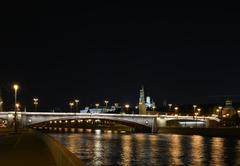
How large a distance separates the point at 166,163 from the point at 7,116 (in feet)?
307

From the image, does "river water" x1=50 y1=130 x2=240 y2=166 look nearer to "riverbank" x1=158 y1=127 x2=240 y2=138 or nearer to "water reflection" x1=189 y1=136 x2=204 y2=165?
"water reflection" x1=189 y1=136 x2=204 y2=165

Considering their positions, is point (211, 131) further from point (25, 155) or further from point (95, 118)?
point (25, 155)

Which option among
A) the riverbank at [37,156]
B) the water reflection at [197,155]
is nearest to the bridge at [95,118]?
the water reflection at [197,155]

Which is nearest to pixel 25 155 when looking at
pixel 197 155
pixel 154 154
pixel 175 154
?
pixel 154 154

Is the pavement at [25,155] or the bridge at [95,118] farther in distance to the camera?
the bridge at [95,118]

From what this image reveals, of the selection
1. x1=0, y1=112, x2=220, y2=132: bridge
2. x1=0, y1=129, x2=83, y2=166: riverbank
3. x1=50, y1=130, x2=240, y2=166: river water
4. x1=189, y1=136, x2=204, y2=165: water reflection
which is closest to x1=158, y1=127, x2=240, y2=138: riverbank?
x1=0, y1=112, x2=220, y2=132: bridge

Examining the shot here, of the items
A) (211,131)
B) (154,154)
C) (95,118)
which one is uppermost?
(95,118)

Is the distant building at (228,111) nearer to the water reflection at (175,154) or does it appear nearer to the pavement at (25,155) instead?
the water reflection at (175,154)

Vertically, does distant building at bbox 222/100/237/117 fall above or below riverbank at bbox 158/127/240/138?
above

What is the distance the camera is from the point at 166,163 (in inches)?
1432

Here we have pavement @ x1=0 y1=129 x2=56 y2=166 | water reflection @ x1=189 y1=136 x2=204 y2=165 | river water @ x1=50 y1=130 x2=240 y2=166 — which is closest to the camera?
pavement @ x1=0 y1=129 x2=56 y2=166

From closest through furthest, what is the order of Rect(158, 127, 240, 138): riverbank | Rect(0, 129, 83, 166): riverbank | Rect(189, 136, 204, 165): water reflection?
Rect(0, 129, 83, 166): riverbank < Rect(189, 136, 204, 165): water reflection < Rect(158, 127, 240, 138): riverbank

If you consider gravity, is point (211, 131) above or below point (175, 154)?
above

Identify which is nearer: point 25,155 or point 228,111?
point 25,155
